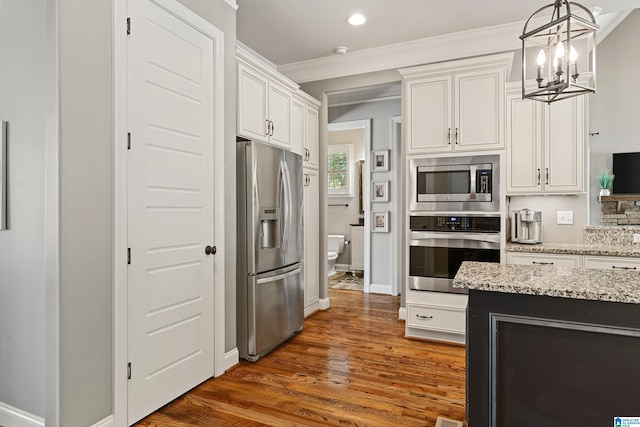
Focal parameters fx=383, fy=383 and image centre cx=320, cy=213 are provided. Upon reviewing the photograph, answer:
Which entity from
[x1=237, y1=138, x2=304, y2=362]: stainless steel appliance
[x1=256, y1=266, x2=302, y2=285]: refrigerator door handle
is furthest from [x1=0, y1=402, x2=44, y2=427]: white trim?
[x1=256, y1=266, x2=302, y2=285]: refrigerator door handle

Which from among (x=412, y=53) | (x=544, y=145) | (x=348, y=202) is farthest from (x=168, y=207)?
(x=348, y=202)

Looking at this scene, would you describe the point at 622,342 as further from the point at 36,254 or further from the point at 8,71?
the point at 8,71

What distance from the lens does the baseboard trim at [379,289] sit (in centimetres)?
545

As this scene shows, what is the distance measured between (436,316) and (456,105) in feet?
6.40

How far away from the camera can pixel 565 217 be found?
11.9 feet

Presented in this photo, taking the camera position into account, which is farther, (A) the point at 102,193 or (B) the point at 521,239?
(B) the point at 521,239

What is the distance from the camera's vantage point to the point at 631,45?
4.80 m

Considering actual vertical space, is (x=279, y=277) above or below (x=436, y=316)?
above

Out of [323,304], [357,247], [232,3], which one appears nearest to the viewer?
[232,3]

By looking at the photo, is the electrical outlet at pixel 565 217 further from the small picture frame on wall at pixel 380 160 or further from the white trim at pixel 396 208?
the small picture frame on wall at pixel 380 160

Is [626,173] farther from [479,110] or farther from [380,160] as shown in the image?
[380,160]

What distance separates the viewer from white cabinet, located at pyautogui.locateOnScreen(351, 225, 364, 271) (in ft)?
22.5

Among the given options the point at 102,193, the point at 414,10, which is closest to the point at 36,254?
the point at 102,193

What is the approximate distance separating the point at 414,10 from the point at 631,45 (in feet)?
11.4
